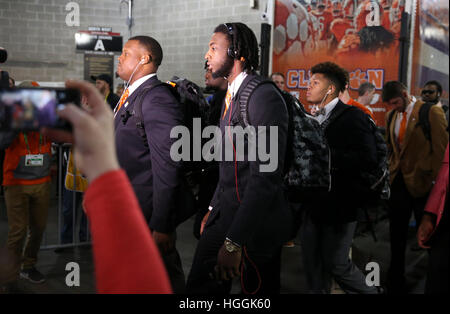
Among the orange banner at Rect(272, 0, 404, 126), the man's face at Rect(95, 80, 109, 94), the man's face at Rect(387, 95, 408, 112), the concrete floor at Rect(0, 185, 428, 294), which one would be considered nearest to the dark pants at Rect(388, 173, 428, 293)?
the concrete floor at Rect(0, 185, 428, 294)

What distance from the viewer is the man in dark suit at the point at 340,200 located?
312cm

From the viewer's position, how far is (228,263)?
2086 mm

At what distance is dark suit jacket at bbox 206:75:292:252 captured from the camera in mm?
2066

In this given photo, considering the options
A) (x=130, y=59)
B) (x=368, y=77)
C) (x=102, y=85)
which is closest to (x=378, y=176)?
(x=130, y=59)

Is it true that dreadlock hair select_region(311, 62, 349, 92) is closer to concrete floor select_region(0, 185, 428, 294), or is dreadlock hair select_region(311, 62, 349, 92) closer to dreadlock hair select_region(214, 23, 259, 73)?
dreadlock hair select_region(214, 23, 259, 73)

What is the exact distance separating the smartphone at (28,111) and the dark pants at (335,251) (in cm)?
267

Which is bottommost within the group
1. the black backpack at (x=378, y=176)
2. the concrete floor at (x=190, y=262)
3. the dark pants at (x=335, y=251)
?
the concrete floor at (x=190, y=262)

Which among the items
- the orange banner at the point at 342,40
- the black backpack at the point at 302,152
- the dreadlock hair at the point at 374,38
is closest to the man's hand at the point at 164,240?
the black backpack at the point at 302,152

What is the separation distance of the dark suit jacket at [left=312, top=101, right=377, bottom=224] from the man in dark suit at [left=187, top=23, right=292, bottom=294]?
762 mm

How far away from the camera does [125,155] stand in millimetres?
2508

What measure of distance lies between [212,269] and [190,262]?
2.66 m

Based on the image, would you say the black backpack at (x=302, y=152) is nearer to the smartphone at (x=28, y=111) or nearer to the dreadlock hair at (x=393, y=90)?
the smartphone at (x=28, y=111)

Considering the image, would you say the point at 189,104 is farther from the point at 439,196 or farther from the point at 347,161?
the point at 439,196

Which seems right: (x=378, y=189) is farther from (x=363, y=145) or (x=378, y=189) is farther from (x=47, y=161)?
(x=47, y=161)
